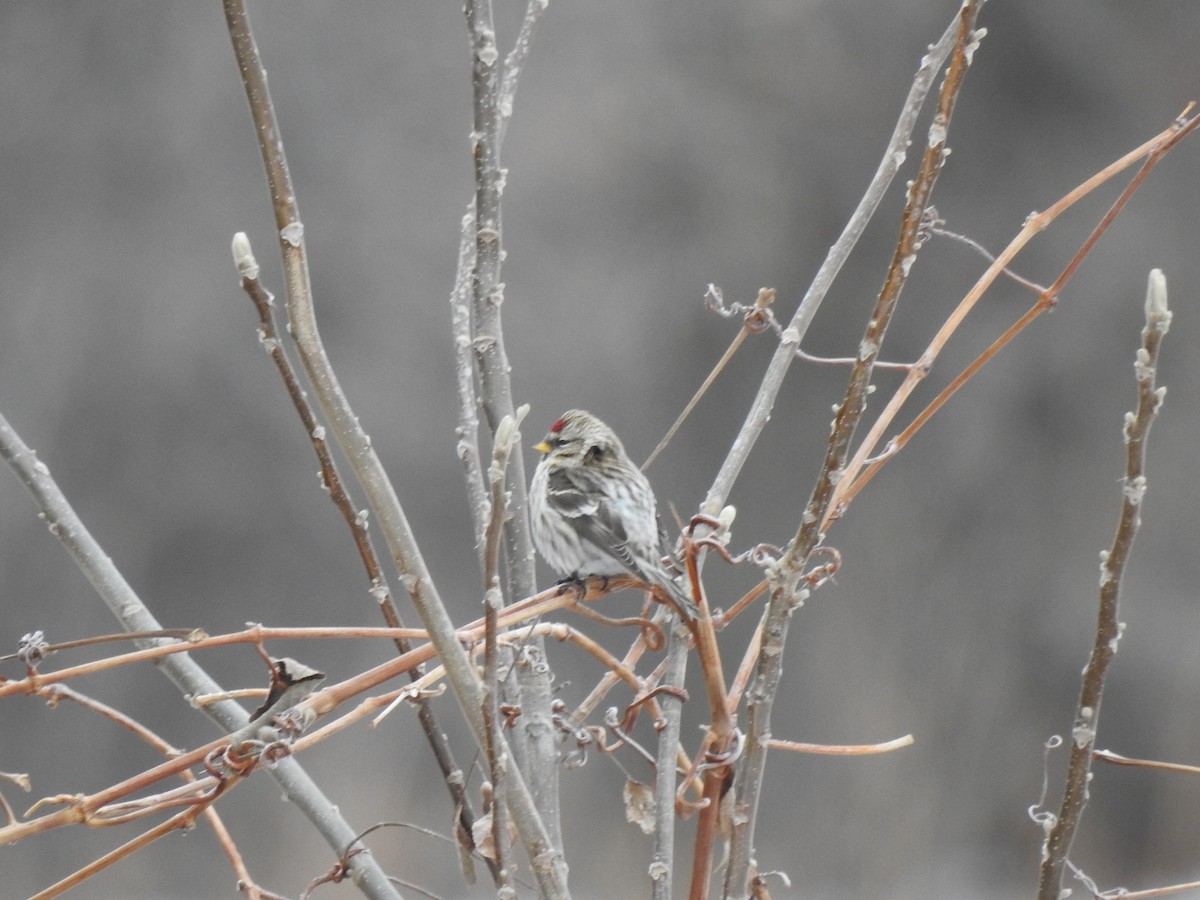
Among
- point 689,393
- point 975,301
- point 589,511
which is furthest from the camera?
point 689,393

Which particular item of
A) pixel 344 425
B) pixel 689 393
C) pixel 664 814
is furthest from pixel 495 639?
pixel 689 393

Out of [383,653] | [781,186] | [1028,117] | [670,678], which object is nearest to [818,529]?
[670,678]

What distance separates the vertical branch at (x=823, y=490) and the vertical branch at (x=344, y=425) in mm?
134

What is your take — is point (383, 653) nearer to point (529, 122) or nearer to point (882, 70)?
point (529, 122)

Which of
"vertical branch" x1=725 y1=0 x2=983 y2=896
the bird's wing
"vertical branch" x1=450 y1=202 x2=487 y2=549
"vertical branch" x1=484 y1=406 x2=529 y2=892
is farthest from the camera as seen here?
the bird's wing

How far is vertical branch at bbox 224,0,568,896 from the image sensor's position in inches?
20.1

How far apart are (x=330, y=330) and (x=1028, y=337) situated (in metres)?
1.72

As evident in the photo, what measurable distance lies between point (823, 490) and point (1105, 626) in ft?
0.48

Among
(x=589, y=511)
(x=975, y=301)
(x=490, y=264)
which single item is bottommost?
(x=589, y=511)

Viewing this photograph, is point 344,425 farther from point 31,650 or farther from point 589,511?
point 589,511

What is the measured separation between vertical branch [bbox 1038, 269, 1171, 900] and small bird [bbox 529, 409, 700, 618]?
2.07 feet

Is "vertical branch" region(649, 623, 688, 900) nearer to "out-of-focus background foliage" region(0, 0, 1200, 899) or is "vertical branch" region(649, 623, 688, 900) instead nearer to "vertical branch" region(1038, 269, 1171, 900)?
"vertical branch" region(1038, 269, 1171, 900)

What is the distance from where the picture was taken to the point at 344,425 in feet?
1.70

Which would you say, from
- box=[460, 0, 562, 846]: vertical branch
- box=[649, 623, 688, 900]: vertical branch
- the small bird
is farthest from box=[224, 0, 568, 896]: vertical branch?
the small bird
